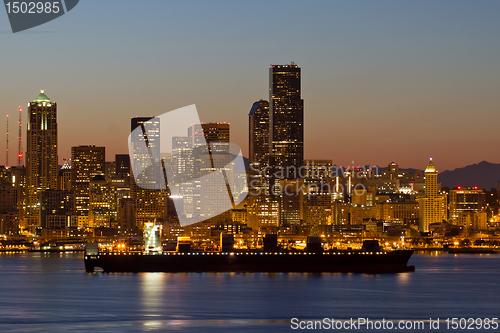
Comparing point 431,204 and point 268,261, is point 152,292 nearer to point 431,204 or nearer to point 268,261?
point 268,261

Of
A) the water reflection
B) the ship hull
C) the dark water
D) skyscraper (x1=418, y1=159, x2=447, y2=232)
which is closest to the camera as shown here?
the dark water

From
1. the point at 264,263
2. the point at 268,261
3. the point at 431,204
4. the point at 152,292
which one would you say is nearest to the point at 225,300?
the point at 152,292

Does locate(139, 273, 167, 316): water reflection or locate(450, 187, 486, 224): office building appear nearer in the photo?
locate(139, 273, 167, 316): water reflection

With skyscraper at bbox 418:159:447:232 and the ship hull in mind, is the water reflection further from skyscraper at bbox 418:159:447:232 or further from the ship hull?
skyscraper at bbox 418:159:447:232

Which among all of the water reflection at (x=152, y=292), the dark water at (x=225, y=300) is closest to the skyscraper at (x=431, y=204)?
the dark water at (x=225, y=300)

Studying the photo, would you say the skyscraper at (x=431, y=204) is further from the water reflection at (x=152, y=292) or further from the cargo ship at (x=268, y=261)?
the water reflection at (x=152, y=292)

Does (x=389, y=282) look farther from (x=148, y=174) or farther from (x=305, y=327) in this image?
(x=148, y=174)

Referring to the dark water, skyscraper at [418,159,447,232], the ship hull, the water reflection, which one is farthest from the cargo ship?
skyscraper at [418,159,447,232]

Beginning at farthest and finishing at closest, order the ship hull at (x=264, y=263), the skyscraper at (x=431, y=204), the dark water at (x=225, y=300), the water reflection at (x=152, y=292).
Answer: the skyscraper at (x=431, y=204)
the ship hull at (x=264, y=263)
the water reflection at (x=152, y=292)
the dark water at (x=225, y=300)

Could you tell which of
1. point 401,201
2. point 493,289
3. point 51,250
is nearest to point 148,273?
point 493,289
